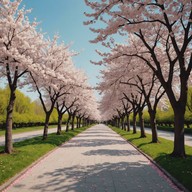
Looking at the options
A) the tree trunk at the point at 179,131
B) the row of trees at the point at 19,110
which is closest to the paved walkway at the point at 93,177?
the tree trunk at the point at 179,131

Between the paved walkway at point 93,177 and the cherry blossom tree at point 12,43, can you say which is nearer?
the paved walkway at point 93,177

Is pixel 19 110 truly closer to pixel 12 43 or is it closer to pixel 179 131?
pixel 12 43

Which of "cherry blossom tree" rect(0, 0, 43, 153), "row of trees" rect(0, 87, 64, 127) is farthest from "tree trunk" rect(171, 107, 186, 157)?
"row of trees" rect(0, 87, 64, 127)

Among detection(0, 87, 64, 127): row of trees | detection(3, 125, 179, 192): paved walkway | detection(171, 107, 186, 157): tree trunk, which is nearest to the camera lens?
detection(3, 125, 179, 192): paved walkway

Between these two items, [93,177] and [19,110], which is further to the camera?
[19,110]

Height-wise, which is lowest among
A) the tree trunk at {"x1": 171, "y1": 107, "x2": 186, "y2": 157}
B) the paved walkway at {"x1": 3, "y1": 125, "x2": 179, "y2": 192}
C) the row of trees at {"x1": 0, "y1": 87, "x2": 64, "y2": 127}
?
the paved walkway at {"x1": 3, "y1": 125, "x2": 179, "y2": 192}

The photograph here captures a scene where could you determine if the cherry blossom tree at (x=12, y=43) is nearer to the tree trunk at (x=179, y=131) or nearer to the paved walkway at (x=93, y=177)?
the paved walkway at (x=93, y=177)

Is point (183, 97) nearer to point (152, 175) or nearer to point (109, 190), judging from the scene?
point (152, 175)

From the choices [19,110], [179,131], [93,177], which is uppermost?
[19,110]

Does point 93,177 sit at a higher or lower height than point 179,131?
lower

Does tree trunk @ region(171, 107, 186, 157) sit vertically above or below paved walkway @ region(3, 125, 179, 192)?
above

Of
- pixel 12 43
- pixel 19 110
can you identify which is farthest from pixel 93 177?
pixel 19 110

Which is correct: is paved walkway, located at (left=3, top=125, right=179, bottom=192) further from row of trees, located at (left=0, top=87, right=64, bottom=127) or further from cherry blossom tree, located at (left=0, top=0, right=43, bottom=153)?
row of trees, located at (left=0, top=87, right=64, bottom=127)

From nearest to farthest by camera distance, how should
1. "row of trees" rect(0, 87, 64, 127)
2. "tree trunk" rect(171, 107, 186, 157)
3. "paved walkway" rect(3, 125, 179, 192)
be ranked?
"paved walkway" rect(3, 125, 179, 192) < "tree trunk" rect(171, 107, 186, 157) < "row of trees" rect(0, 87, 64, 127)
